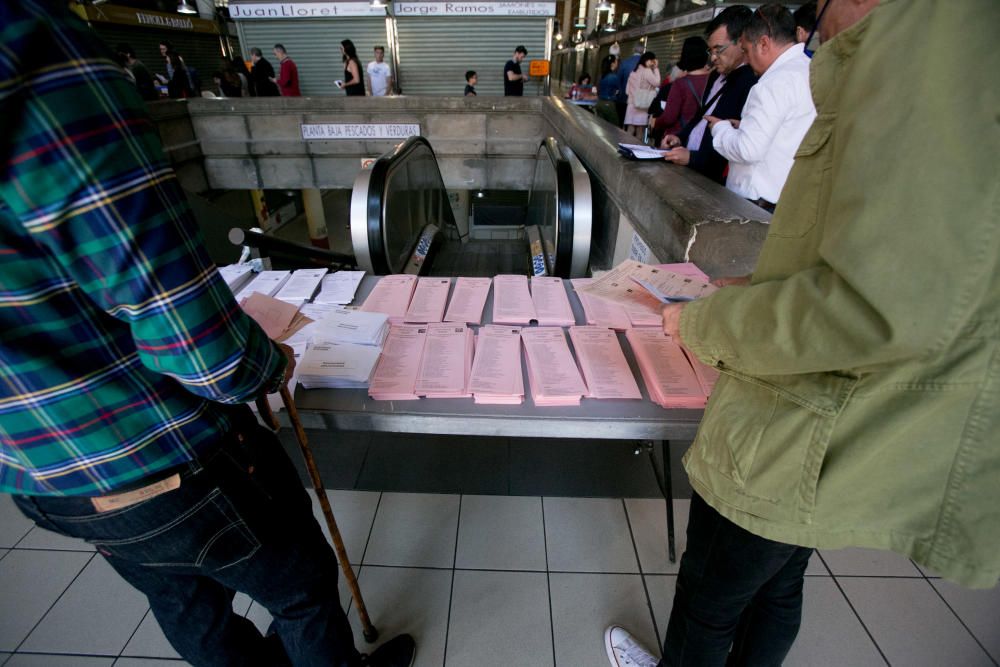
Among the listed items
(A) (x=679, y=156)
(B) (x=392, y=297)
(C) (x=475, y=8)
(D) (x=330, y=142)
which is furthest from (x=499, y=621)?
(C) (x=475, y=8)

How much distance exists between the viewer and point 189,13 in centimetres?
1427

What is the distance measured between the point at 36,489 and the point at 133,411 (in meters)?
0.25

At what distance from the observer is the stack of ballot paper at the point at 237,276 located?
6.47 ft

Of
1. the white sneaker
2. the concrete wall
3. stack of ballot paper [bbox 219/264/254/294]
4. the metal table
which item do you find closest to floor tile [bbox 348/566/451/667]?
the white sneaker

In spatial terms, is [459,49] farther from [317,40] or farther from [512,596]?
[512,596]

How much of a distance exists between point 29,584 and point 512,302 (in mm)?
2375

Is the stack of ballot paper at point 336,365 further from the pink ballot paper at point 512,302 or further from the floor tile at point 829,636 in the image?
the floor tile at point 829,636

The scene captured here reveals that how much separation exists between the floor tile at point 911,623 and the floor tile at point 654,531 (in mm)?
674

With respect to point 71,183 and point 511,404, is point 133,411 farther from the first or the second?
point 511,404

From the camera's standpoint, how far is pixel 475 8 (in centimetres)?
1007

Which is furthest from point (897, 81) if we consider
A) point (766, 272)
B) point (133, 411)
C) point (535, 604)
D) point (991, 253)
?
point (535, 604)

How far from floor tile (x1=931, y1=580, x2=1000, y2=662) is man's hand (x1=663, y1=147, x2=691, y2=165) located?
2.32 meters

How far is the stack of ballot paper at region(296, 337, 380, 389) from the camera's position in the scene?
140 centimetres

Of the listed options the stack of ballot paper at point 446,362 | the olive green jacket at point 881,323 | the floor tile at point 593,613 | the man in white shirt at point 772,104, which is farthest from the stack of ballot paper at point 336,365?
the man in white shirt at point 772,104
